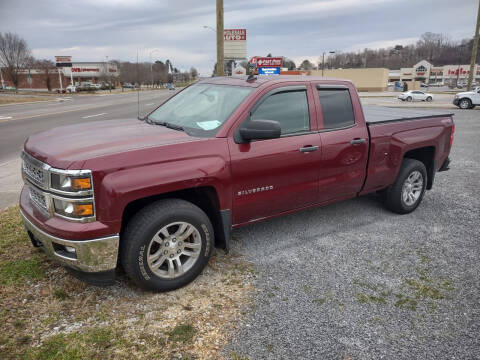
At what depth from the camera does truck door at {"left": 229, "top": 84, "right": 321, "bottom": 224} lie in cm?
357

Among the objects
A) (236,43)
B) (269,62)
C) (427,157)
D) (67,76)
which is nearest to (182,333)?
(427,157)

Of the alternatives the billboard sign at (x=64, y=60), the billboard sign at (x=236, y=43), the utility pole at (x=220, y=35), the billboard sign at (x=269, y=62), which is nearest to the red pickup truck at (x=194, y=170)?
the utility pole at (x=220, y=35)

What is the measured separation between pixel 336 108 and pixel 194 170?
2.07m

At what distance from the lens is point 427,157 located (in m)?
5.53

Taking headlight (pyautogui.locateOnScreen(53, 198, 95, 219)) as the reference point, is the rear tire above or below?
below

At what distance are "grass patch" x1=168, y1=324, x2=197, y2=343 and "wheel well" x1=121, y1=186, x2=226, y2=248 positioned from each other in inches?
36.5

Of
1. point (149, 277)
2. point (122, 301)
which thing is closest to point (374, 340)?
point (149, 277)

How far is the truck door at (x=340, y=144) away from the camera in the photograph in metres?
4.20

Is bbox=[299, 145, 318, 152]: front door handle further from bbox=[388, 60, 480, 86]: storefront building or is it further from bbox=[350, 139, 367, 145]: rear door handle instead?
bbox=[388, 60, 480, 86]: storefront building

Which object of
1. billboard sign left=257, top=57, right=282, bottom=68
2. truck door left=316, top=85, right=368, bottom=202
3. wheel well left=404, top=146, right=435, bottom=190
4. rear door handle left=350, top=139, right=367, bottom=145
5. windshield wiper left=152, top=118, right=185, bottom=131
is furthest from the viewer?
billboard sign left=257, top=57, right=282, bottom=68

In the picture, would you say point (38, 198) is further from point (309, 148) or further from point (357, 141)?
point (357, 141)

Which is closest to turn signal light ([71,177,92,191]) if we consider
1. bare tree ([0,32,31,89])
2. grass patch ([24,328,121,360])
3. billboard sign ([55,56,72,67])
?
grass patch ([24,328,121,360])

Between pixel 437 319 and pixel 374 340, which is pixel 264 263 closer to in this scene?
pixel 374 340

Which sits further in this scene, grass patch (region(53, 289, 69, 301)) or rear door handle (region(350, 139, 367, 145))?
rear door handle (region(350, 139, 367, 145))
